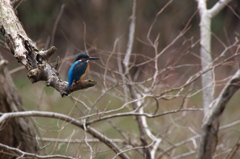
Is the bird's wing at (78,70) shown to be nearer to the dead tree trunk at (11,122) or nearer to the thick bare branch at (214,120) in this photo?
the dead tree trunk at (11,122)

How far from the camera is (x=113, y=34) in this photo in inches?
536

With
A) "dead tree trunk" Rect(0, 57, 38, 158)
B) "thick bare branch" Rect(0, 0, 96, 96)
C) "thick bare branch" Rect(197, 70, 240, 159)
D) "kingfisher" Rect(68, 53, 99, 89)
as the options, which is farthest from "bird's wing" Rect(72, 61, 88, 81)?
"thick bare branch" Rect(197, 70, 240, 159)

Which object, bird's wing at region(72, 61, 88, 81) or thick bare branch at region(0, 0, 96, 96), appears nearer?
thick bare branch at region(0, 0, 96, 96)

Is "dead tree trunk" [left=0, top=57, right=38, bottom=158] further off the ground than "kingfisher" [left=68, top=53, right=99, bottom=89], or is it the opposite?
"dead tree trunk" [left=0, top=57, right=38, bottom=158]

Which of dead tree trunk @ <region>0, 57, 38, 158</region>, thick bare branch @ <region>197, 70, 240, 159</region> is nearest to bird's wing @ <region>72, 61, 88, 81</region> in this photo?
dead tree trunk @ <region>0, 57, 38, 158</region>

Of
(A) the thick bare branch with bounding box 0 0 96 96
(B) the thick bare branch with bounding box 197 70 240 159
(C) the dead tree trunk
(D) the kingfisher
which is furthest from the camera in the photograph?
(C) the dead tree trunk

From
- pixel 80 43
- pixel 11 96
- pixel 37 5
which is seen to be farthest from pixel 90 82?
pixel 37 5

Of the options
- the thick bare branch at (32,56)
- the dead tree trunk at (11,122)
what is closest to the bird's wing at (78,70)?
the thick bare branch at (32,56)

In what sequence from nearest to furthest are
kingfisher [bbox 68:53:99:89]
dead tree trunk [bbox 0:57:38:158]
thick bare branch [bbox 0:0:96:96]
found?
thick bare branch [bbox 0:0:96:96] → kingfisher [bbox 68:53:99:89] → dead tree trunk [bbox 0:57:38:158]

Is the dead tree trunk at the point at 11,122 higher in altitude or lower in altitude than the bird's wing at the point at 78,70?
higher

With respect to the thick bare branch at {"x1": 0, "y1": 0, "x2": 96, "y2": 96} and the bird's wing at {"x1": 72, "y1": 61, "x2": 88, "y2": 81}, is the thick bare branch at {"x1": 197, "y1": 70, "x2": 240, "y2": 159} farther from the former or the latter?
the thick bare branch at {"x1": 0, "y1": 0, "x2": 96, "y2": 96}

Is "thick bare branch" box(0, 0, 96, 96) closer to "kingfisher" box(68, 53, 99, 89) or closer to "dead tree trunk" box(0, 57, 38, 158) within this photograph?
"kingfisher" box(68, 53, 99, 89)

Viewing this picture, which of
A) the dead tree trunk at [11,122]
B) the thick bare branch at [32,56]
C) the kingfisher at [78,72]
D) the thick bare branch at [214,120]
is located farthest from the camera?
the dead tree trunk at [11,122]

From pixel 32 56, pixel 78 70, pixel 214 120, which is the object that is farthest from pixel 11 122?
pixel 214 120
